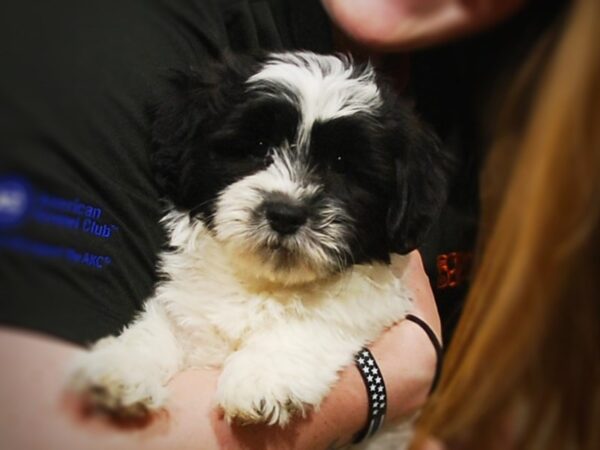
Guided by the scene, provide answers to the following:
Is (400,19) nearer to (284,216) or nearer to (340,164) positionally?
(340,164)

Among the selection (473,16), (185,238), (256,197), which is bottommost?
(185,238)

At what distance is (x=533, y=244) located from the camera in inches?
42.0

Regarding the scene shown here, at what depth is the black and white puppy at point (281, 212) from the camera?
4.42ft

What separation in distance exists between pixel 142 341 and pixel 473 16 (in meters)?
0.85

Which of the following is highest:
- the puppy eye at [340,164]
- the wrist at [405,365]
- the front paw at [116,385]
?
the puppy eye at [340,164]

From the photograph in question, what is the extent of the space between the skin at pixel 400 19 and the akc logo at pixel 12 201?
2.57 feet

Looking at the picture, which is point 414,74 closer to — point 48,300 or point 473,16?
point 473,16

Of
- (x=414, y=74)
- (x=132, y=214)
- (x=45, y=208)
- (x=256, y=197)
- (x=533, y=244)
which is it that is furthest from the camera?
(x=414, y=74)

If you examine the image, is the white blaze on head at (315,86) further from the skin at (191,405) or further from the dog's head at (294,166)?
the skin at (191,405)

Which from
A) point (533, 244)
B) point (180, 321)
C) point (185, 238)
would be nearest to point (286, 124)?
point (185, 238)

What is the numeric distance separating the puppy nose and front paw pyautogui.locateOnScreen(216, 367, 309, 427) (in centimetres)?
25

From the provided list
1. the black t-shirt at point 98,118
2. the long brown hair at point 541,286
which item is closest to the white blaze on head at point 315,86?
the black t-shirt at point 98,118

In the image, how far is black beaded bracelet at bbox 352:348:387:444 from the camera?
1376 millimetres

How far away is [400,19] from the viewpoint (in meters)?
1.50
